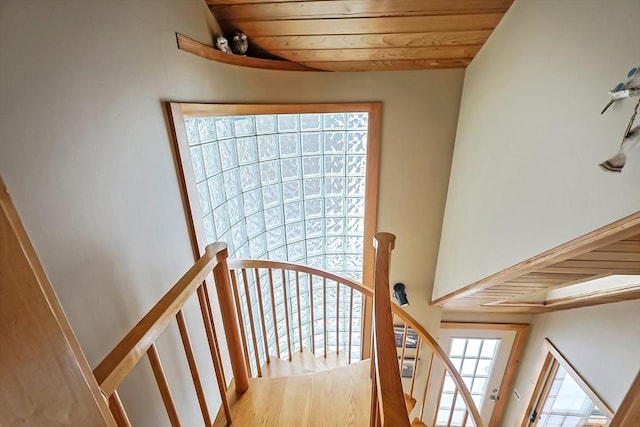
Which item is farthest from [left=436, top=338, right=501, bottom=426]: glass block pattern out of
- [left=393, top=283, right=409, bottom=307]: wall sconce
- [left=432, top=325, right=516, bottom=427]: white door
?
[left=393, top=283, right=409, bottom=307]: wall sconce

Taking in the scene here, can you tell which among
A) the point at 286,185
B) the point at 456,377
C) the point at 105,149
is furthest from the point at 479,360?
the point at 105,149

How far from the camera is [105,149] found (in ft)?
3.73

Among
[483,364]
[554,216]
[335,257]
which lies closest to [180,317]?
[554,216]

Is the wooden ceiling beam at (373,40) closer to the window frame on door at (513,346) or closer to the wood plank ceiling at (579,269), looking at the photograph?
the wood plank ceiling at (579,269)

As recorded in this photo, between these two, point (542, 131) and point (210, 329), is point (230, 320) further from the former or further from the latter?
point (542, 131)

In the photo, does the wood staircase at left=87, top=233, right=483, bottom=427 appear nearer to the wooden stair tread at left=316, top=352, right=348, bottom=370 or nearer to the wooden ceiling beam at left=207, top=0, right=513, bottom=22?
the wooden stair tread at left=316, top=352, right=348, bottom=370

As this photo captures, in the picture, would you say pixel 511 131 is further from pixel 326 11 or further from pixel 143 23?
pixel 143 23

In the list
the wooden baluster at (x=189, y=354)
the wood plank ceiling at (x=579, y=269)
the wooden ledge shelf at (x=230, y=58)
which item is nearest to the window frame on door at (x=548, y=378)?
the wood plank ceiling at (x=579, y=269)

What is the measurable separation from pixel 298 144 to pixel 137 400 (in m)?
2.04

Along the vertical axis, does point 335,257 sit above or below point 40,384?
below

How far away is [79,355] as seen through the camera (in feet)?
1.80

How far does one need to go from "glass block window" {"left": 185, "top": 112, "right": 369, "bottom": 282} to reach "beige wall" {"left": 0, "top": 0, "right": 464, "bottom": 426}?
34 cm

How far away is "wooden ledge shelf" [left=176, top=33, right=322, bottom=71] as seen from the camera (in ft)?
5.31

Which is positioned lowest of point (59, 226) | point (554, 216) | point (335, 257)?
point (335, 257)
